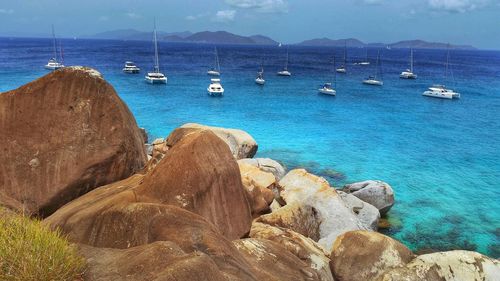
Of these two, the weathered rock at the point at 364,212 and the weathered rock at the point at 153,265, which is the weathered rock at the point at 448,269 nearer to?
the weathered rock at the point at 153,265

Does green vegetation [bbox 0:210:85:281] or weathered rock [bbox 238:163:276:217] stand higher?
green vegetation [bbox 0:210:85:281]

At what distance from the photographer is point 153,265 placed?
6520mm

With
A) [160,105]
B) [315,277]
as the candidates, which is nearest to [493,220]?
[315,277]

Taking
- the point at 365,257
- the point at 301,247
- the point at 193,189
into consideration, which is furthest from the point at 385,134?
the point at 193,189

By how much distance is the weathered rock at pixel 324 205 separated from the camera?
55.9ft

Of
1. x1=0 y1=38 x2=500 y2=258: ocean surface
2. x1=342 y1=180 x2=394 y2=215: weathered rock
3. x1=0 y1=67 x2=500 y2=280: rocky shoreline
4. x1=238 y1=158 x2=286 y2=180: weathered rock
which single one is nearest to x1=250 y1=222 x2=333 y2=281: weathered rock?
x1=0 y1=67 x2=500 y2=280: rocky shoreline

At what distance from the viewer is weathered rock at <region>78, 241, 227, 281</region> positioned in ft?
20.2

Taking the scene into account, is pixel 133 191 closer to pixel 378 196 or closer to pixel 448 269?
pixel 448 269

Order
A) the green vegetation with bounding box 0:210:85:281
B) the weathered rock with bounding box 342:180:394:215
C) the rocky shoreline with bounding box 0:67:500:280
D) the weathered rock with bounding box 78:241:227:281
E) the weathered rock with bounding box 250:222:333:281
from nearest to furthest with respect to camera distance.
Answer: the green vegetation with bounding box 0:210:85:281 → the weathered rock with bounding box 78:241:227:281 → the rocky shoreline with bounding box 0:67:500:280 → the weathered rock with bounding box 250:222:333:281 → the weathered rock with bounding box 342:180:394:215

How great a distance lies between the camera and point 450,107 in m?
67.8

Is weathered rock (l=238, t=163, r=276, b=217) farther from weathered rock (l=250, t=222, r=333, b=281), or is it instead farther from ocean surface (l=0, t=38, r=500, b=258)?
ocean surface (l=0, t=38, r=500, b=258)

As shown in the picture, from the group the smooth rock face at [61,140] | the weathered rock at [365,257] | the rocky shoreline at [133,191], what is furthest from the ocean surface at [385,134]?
the smooth rock face at [61,140]

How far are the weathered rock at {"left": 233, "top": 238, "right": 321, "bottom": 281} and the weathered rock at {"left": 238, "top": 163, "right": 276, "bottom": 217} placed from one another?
4.77 meters

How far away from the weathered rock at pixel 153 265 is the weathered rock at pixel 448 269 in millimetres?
6952
